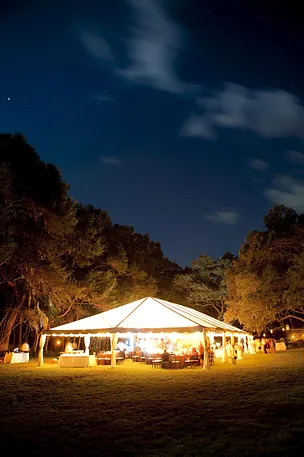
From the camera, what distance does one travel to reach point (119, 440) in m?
5.21

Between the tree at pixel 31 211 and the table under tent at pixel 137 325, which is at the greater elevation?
the tree at pixel 31 211

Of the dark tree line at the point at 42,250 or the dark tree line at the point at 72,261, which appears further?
the dark tree line at the point at 72,261

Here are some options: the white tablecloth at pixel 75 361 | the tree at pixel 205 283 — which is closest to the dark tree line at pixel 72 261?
the white tablecloth at pixel 75 361

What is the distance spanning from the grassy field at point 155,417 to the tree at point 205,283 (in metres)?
31.1

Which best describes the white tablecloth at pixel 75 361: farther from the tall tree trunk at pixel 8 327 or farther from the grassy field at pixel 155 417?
the tall tree trunk at pixel 8 327

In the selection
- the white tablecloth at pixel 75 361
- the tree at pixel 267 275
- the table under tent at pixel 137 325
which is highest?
the tree at pixel 267 275

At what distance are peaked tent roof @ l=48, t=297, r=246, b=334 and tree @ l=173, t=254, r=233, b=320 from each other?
81.1ft

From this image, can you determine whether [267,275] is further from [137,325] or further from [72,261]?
[137,325]

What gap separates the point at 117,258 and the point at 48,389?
60.3 feet

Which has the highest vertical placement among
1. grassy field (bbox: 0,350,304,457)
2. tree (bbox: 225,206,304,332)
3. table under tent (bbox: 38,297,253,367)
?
tree (bbox: 225,206,304,332)

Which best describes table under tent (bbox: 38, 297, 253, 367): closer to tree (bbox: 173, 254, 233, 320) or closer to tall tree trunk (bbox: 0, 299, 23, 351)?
tall tree trunk (bbox: 0, 299, 23, 351)

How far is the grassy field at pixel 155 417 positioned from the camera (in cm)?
486

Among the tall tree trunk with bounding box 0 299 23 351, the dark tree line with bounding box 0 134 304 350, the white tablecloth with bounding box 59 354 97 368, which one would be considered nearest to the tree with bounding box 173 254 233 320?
the dark tree line with bounding box 0 134 304 350

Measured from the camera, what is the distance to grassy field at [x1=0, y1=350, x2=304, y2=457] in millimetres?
4855
